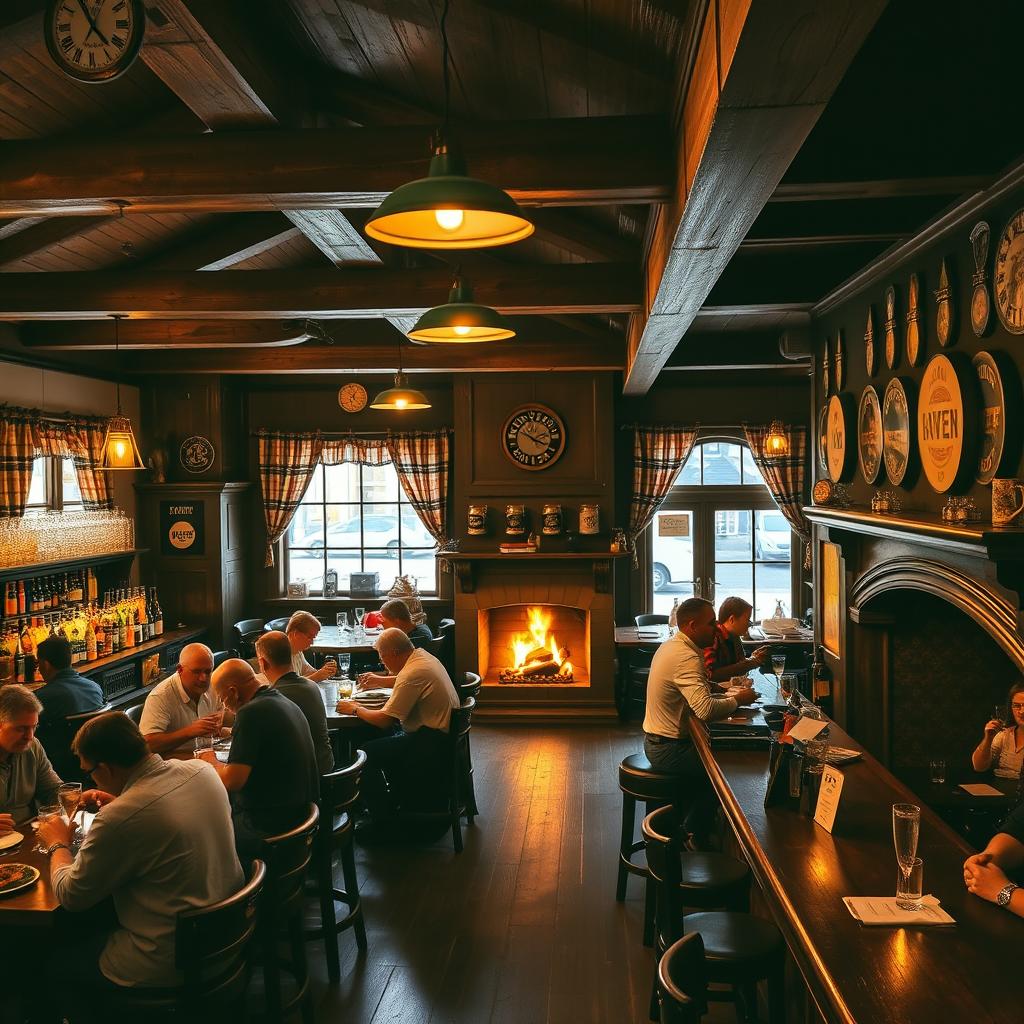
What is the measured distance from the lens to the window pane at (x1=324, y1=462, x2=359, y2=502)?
32.6 feet

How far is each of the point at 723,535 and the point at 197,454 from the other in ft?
17.6

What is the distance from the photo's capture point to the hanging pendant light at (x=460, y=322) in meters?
3.83

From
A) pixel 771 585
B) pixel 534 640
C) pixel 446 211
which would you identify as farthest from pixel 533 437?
pixel 446 211

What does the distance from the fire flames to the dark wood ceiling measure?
4.17m

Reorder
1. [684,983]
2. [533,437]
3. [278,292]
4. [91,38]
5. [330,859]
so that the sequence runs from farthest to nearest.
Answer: [533,437]
[278,292]
[330,859]
[91,38]
[684,983]

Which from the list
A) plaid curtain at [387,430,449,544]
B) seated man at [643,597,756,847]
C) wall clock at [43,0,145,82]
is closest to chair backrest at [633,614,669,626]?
plaid curtain at [387,430,449,544]

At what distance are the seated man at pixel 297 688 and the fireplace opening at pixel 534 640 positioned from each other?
174 inches

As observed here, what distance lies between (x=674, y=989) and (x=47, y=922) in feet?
6.70

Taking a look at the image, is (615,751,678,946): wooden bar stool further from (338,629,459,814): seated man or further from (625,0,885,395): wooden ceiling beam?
(625,0,885,395): wooden ceiling beam

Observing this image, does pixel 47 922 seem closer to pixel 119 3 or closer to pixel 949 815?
pixel 119 3

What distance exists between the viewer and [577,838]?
5934 millimetres

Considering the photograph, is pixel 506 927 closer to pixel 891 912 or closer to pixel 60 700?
pixel 891 912

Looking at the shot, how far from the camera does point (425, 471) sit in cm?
959

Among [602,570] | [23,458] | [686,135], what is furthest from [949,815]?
[23,458]
